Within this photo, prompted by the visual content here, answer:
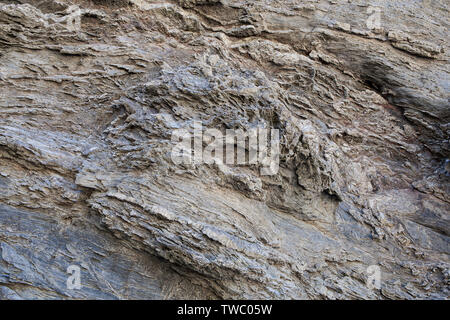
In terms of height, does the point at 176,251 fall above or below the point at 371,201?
below

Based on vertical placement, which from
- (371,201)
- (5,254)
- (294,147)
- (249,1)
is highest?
(249,1)

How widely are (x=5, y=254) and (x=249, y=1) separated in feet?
31.1

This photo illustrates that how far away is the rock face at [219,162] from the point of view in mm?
6809

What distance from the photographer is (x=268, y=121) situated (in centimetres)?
767

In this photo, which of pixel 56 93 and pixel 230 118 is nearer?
pixel 230 118

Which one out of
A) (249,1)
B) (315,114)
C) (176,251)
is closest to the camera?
(176,251)

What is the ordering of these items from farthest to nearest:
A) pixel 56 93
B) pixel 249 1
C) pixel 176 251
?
pixel 249 1 < pixel 56 93 < pixel 176 251

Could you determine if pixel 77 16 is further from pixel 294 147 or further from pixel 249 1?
pixel 294 147

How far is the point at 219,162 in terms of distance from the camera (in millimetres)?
7148

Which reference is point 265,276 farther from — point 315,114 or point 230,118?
point 315,114

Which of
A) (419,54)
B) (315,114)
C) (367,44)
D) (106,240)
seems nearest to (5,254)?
(106,240)

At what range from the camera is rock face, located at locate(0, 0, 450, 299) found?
22.3ft

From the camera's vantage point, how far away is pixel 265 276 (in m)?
6.62

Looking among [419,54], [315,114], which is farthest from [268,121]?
[419,54]
